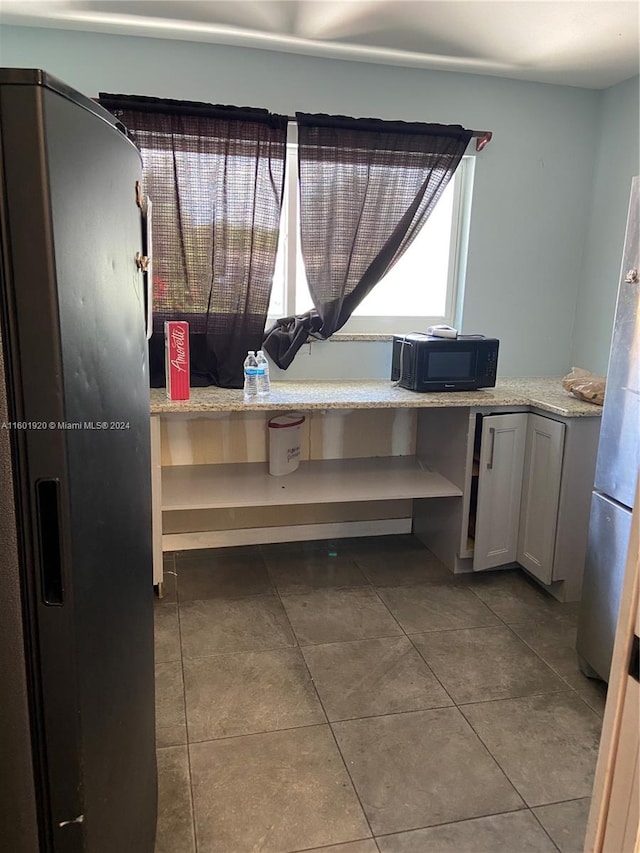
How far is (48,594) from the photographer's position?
2.90 ft

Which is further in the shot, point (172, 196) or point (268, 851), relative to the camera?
point (172, 196)

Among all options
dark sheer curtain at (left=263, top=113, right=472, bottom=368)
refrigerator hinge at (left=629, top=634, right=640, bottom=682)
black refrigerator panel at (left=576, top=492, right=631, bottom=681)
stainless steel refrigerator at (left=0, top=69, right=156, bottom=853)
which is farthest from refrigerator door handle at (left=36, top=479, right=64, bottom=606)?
dark sheer curtain at (left=263, top=113, right=472, bottom=368)

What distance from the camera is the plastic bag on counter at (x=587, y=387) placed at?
278cm

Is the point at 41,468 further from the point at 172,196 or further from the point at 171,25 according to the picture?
the point at 171,25

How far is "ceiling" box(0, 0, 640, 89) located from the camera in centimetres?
242

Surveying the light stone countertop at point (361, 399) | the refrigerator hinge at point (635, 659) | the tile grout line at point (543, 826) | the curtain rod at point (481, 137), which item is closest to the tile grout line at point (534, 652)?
the tile grout line at point (543, 826)

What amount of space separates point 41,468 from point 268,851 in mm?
1262

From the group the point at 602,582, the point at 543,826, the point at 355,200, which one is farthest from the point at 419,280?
the point at 543,826

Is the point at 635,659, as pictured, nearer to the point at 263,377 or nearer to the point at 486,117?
the point at 263,377

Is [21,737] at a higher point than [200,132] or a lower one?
lower

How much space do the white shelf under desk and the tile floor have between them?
43 centimetres

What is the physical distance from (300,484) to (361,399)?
54 cm

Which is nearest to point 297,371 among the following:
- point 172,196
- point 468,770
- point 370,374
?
point 370,374

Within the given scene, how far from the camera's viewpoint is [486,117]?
322 centimetres
